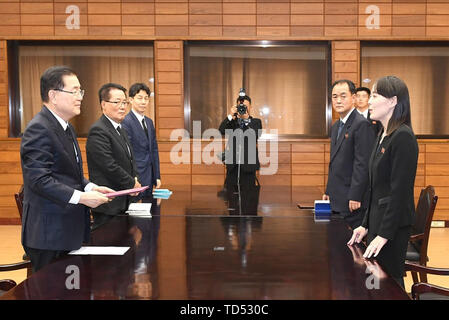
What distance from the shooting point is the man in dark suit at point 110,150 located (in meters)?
3.60

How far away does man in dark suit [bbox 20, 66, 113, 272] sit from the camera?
7.45 ft

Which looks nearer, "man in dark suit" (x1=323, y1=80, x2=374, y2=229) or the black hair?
the black hair

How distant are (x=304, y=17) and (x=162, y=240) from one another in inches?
206

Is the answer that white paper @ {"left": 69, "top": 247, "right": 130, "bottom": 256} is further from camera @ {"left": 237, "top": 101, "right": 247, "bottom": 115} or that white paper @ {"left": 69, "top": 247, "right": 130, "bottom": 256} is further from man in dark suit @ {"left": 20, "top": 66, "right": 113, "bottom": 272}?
camera @ {"left": 237, "top": 101, "right": 247, "bottom": 115}

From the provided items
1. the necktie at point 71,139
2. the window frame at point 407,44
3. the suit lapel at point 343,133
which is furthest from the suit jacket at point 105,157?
the window frame at point 407,44

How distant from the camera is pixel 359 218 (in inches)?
137

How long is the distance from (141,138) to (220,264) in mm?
2930

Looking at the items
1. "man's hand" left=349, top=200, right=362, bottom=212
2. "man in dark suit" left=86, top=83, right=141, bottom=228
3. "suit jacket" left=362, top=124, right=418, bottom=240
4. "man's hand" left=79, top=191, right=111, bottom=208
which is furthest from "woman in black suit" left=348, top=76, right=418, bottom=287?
"man in dark suit" left=86, top=83, right=141, bottom=228

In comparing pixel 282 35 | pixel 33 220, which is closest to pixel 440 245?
pixel 282 35

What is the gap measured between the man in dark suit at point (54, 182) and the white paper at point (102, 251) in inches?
1.6

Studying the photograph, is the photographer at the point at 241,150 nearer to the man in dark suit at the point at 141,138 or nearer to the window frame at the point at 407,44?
the man in dark suit at the point at 141,138

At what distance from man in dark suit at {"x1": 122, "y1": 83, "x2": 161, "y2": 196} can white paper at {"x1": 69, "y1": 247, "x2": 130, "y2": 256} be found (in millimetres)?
2437

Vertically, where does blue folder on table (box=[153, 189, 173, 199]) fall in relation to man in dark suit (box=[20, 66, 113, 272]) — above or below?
below

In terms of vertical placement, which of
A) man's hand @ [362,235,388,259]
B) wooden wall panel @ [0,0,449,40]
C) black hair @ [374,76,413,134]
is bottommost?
man's hand @ [362,235,388,259]
